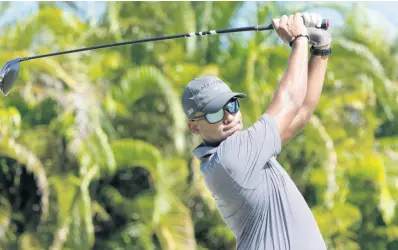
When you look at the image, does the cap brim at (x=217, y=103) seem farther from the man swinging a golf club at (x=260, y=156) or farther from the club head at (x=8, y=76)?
the club head at (x=8, y=76)

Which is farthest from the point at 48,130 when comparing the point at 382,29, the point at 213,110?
the point at 213,110

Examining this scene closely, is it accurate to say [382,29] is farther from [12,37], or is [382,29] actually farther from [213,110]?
[213,110]

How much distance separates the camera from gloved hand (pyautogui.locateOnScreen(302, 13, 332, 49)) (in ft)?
11.3

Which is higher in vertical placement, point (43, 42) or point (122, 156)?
point (43, 42)

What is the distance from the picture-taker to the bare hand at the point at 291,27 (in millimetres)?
3373

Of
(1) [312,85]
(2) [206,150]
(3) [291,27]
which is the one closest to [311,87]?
(1) [312,85]

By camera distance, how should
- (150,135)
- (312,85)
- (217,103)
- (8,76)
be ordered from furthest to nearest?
(150,135) < (8,76) < (312,85) < (217,103)

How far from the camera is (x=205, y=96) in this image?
3.41 meters

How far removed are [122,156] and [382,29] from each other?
6.33m

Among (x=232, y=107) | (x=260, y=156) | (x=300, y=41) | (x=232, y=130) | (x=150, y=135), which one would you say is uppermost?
(x=300, y=41)

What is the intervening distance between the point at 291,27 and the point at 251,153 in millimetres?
581

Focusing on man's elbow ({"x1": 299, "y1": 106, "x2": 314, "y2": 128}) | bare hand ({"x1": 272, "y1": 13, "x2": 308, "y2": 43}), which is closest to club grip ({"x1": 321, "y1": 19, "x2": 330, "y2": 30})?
bare hand ({"x1": 272, "y1": 13, "x2": 308, "y2": 43})

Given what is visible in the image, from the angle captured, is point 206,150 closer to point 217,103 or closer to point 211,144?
point 211,144

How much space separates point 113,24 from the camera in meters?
12.3
